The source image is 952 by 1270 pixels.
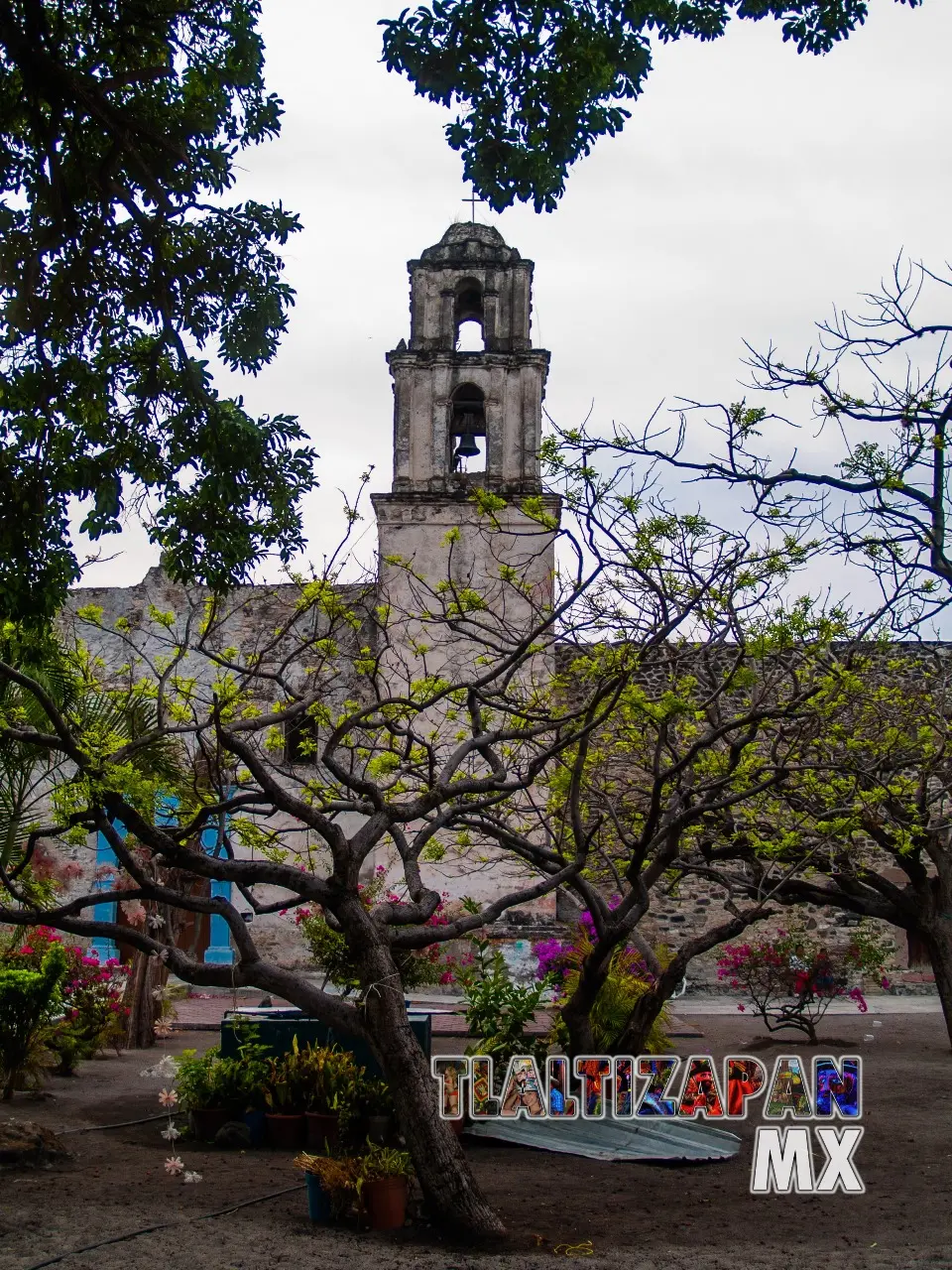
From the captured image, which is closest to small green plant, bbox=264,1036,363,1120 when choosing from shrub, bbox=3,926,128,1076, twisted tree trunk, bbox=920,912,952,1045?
shrub, bbox=3,926,128,1076

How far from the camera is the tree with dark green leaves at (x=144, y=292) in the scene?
5.45 metres

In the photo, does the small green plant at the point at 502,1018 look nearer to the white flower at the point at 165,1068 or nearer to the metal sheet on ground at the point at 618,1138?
the metal sheet on ground at the point at 618,1138

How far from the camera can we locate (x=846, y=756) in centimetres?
904

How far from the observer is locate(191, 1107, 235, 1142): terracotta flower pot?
799 cm

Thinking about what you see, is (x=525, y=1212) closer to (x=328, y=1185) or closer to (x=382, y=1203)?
(x=382, y=1203)

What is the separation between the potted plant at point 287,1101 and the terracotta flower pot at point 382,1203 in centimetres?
202

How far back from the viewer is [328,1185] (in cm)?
592

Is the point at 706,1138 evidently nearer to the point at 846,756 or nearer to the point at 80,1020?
the point at 846,756

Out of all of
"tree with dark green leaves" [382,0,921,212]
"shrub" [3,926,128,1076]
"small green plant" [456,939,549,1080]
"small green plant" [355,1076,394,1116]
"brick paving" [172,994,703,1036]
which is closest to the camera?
"tree with dark green leaves" [382,0,921,212]

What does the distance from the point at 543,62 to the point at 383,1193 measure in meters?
4.91

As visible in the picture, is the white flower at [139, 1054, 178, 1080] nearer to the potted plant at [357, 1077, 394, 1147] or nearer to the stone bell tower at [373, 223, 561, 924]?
the potted plant at [357, 1077, 394, 1147]

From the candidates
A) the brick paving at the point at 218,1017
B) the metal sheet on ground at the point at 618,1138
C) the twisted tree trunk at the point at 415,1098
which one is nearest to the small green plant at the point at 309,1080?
the metal sheet on ground at the point at 618,1138

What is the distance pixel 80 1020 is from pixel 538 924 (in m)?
6.72

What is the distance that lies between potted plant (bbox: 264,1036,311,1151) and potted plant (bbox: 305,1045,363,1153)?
0.24 feet
